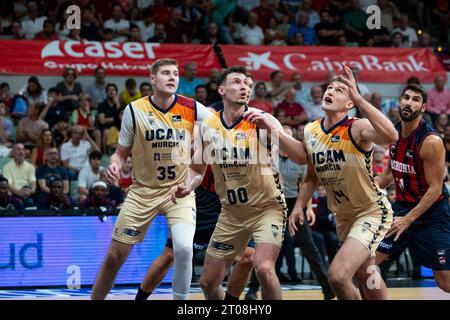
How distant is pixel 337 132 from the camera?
9070 mm

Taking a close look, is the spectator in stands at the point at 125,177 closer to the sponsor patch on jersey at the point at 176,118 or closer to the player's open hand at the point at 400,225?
the sponsor patch on jersey at the point at 176,118

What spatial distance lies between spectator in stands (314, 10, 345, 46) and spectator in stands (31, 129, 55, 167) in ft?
24.7

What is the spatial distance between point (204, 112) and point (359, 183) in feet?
6.22

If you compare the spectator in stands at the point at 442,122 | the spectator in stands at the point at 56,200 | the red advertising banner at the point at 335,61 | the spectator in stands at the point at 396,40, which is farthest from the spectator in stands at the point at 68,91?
the spectator in stands at the point at 396,40

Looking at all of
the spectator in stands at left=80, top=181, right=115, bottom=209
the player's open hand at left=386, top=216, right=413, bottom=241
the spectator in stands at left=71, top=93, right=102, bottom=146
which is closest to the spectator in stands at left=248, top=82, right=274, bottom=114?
the spectator in stands at left=71, top=93, right=102, bottom=146

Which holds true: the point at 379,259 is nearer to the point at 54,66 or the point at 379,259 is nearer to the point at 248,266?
the point at 248,266

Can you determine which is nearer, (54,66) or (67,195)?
(67,195)

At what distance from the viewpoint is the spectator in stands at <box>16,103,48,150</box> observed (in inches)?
652

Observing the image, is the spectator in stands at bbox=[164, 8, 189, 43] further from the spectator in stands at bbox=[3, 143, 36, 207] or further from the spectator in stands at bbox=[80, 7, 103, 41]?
the spectator in stands at bbox=[3, 143, 36, 207]

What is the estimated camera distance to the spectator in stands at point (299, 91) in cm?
1900

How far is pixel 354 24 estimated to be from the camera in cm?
2131

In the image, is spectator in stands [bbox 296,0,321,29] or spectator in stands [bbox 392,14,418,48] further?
spectator in stands [bbox 392,14,418,48]
